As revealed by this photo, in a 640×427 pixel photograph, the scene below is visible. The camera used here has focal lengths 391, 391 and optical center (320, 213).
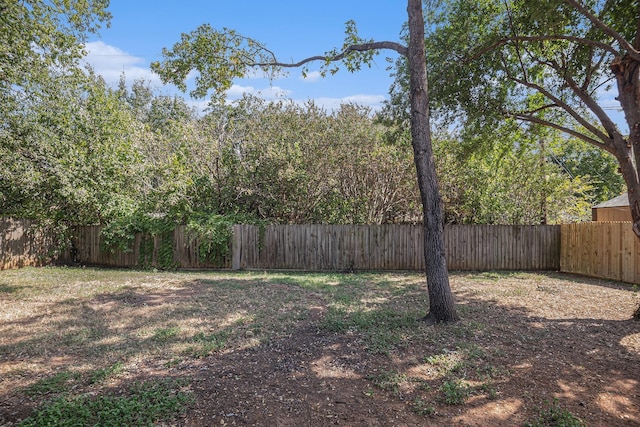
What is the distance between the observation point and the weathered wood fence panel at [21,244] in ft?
41.2

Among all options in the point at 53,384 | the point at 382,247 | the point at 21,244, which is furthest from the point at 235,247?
the point at 53,384

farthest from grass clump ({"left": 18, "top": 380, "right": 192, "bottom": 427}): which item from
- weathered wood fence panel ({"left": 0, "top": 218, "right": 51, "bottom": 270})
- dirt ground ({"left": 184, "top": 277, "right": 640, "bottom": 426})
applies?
weathered wood fence panel ({"left": 0, "top": 218, "right": 51, "bottom": 270})

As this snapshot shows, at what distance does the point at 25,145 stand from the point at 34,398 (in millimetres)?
10398

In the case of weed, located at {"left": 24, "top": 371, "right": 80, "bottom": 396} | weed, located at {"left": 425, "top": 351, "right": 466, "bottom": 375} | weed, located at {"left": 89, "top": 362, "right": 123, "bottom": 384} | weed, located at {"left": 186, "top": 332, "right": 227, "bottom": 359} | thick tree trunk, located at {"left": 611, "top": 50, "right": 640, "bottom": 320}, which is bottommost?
weed, located at {"left": 24, "top": 371, "right": 80, "bottom": 396}

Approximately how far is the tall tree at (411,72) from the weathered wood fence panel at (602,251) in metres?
7.10

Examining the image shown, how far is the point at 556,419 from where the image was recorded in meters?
3.11

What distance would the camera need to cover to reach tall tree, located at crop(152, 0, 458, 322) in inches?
217

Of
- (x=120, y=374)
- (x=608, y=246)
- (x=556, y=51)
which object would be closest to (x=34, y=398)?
(x=120, y=374)

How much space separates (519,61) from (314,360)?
7.19 metres

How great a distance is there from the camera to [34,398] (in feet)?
11.1

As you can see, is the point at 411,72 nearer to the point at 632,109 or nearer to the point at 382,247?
the point at 632,109

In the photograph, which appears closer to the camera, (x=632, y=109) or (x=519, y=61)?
(x=632, y=109)

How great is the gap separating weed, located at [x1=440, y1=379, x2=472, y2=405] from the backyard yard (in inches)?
0.8

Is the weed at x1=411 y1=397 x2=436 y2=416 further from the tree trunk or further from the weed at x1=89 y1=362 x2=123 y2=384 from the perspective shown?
the weed at x1=89 y1=362 x2=123 y2=384
